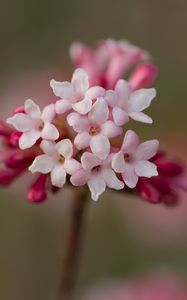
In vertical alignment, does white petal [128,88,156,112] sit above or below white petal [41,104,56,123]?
above

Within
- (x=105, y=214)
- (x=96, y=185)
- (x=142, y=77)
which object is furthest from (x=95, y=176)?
(x=105, y=214)

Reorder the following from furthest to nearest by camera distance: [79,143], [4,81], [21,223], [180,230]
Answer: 1. [4,81]
2. [21,223]
3. [180,230]
4. [79,143]

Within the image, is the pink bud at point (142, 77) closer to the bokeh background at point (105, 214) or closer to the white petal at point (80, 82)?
the white petal at point (80, 82)

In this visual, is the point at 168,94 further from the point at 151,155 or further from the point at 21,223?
the point at 151,155

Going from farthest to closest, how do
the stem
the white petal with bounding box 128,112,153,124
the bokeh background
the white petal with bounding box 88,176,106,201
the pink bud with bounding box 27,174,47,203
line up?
the bokeh background, the stem, the pink bud with bounding box 27,174,47,203, the white petal with bounding box 128,112,153,124, the white petal with bounding box 88,176,106,201

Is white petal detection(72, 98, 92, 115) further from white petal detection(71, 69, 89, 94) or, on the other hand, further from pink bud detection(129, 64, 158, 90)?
pink bud detection(129, 64, 158, 90)

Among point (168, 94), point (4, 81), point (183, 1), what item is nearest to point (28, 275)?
point (4, 81)

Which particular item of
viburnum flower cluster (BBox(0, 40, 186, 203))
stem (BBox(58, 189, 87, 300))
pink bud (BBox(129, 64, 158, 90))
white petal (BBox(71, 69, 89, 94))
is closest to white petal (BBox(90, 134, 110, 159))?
viburnum flower cluster (BBox(0, 40, 186, 203))
